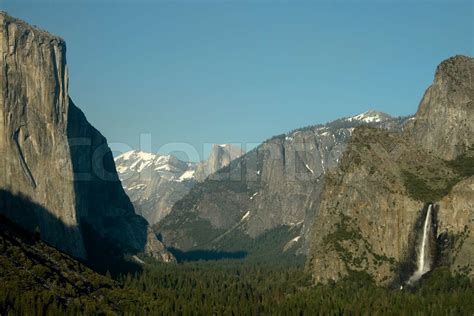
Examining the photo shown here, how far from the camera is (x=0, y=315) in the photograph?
166 meters

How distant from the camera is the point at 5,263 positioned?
623 feet

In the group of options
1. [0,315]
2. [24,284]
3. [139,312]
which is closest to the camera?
[0,315]

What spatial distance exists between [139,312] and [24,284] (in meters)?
26.3

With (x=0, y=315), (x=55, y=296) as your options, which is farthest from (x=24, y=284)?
(x=0, y=315)

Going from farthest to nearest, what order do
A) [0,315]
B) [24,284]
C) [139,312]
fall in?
[139,312]
[24,284]
[0,315]

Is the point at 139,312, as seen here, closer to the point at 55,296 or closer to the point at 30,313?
the point at 55,296

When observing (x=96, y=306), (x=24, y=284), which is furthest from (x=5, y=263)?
(x=96, y=306)

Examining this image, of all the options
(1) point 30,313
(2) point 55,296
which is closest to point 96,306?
(2) point 55,296

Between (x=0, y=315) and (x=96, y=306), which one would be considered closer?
(x=0, y=315)

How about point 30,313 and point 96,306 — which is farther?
point 96,306

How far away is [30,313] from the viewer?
16912cm

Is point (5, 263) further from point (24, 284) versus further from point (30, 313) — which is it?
point (30, 313)

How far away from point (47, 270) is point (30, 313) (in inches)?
1102

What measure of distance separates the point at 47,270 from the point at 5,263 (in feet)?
33.5
